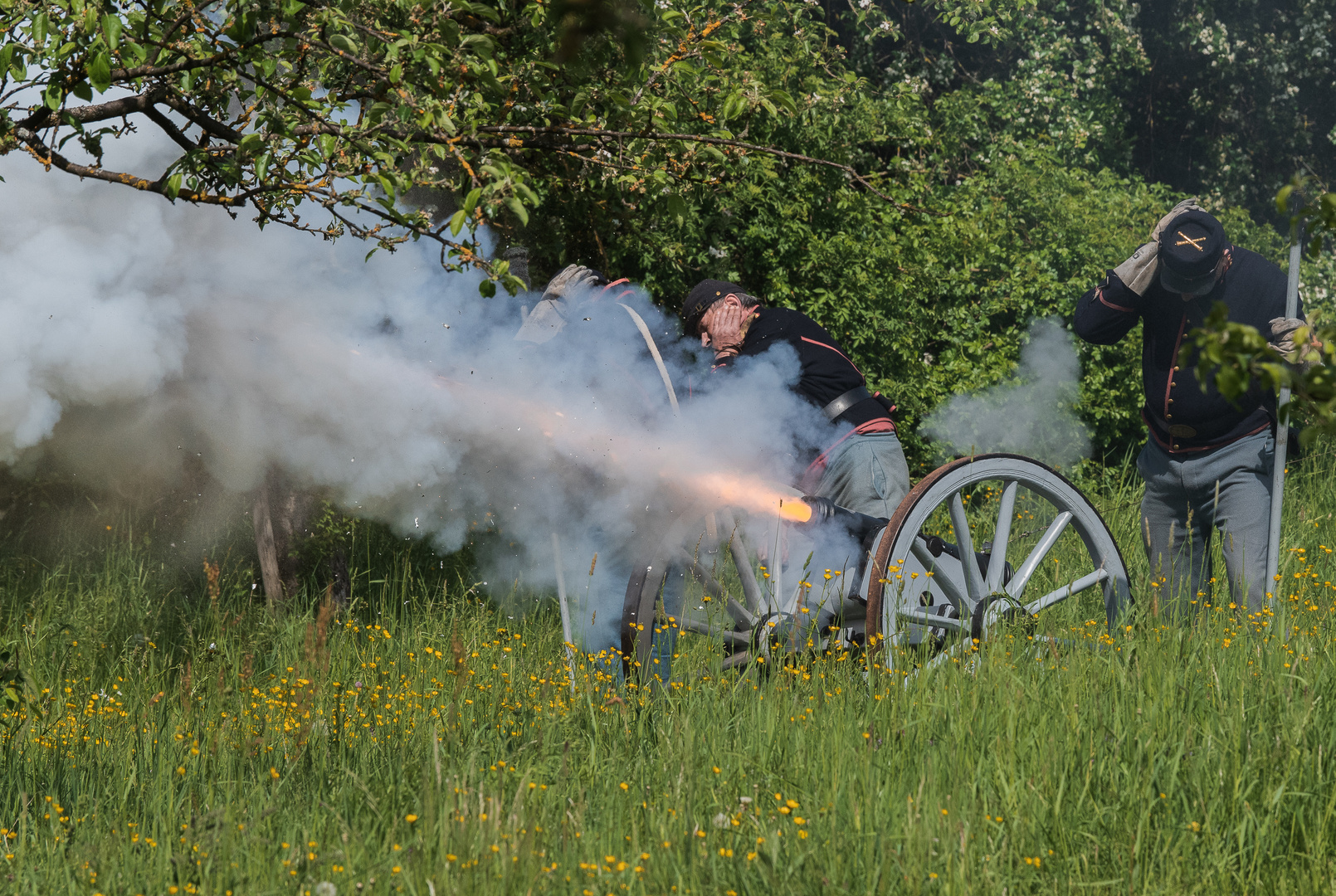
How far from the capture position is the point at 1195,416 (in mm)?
4594

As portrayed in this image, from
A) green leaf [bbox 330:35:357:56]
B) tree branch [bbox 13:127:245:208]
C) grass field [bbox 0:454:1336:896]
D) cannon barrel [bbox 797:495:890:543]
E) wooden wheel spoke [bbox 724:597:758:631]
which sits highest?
green leaf [bbox 330:35:357:56]

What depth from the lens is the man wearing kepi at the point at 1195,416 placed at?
14.8 ft

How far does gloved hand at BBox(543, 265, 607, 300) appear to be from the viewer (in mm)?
5043

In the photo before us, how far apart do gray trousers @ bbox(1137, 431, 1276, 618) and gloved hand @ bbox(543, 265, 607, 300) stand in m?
2.55

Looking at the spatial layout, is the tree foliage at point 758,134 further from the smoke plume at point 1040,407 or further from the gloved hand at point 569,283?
the gloved hand at point 569,283

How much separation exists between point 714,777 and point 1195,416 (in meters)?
2.71

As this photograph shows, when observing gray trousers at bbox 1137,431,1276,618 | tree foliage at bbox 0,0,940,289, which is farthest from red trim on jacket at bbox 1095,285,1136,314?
tree foliage at bbox 0,0,940,289

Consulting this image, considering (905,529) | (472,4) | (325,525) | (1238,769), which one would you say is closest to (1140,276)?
(905,529)

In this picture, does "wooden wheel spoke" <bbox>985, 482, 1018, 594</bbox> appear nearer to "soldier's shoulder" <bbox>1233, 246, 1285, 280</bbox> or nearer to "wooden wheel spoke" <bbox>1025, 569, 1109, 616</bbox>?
"wooden wheel spoke" <bbox>1025, 569, 1109, 616</bbox>

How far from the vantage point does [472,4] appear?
306 cm

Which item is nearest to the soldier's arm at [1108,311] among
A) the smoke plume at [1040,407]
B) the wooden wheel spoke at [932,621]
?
the wooden wheel spoke at [932,621]

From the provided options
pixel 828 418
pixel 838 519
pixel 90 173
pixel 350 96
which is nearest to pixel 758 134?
pixel 828 418

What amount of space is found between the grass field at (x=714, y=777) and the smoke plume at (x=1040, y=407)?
3.45 m

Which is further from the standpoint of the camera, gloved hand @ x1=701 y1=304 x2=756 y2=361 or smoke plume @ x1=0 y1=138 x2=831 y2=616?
gloved hand @ x1=701 y1=304 x2=756 y2=361
